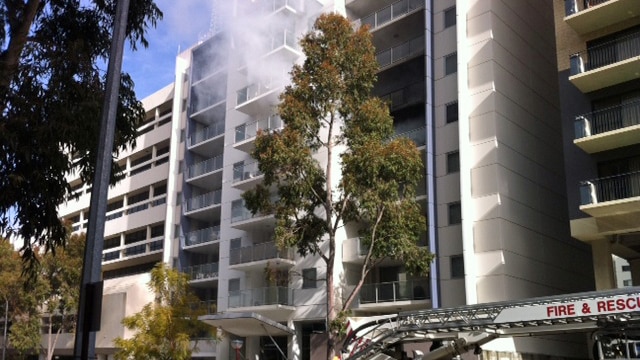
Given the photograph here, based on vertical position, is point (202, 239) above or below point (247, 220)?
below

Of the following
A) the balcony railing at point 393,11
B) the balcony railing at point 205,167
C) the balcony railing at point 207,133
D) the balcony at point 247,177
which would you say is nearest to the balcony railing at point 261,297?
the balcony at point 247,177

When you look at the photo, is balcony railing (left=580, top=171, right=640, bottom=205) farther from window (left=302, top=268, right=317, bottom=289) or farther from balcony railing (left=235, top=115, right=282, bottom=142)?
balcony railing (left=235, top=115, right=282, bottom=142)

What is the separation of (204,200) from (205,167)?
2454mm

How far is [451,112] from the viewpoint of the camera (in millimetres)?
31922

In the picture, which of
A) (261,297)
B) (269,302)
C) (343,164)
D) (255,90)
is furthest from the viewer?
(255,90)

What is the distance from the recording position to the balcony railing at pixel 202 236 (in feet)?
147

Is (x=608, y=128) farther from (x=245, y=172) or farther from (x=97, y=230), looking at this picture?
(x=245, y=172)

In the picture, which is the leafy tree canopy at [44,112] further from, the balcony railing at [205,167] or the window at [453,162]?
the balcony railing at [205,167]

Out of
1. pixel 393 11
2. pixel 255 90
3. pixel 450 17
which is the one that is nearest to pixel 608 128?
pixel 450 17

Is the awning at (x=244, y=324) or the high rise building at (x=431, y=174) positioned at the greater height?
the high rise building at (x=431, y=174)

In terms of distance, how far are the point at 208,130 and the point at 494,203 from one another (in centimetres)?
2476

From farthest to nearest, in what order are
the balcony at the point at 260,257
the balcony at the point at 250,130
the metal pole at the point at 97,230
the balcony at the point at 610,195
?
the balcony at the point at 250,130 → the balcony at the point at 260,257 → the balcony at the point at 610,195 → the metal pole at the point at 97,230

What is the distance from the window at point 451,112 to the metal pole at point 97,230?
23.2 metres

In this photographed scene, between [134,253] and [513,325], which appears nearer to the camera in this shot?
[513,325]
